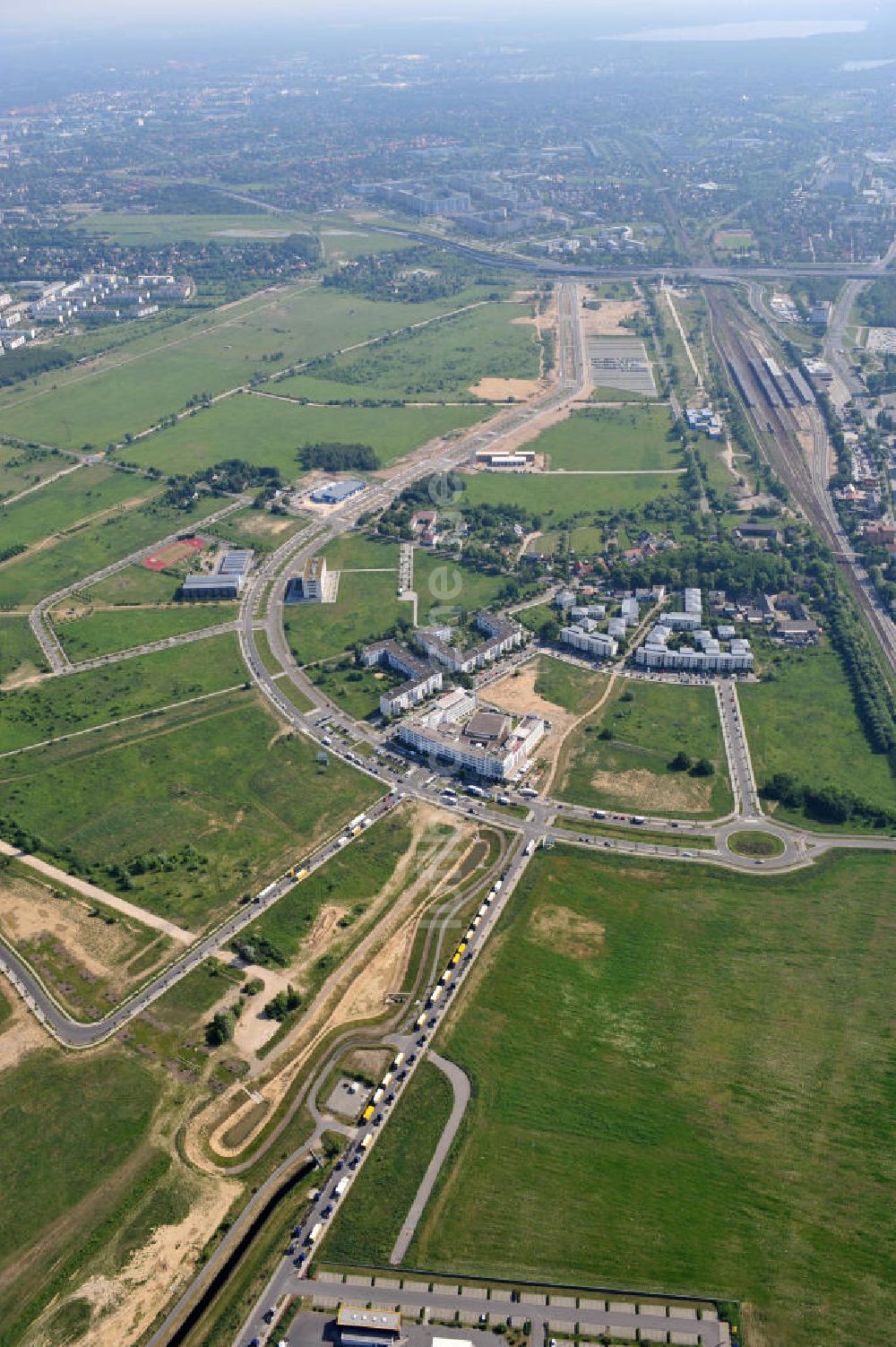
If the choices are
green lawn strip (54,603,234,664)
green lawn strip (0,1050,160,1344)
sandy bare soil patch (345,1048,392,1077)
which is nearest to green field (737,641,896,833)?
sandy bare soil patch (345,1048,392,1077)

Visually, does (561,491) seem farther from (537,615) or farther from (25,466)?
(25,466)

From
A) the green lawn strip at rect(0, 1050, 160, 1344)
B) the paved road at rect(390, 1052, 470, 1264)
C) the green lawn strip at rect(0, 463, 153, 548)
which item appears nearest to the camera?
the green lawn strip at rect(0, 1050, 160, 1344)

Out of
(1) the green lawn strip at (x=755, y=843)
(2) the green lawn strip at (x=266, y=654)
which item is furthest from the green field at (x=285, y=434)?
(1) the green lawn strip at (x=755, y=843)

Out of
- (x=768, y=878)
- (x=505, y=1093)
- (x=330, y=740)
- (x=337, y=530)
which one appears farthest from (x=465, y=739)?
(x=337, y=530)

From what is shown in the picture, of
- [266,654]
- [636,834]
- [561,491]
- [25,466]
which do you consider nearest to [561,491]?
[561,491]

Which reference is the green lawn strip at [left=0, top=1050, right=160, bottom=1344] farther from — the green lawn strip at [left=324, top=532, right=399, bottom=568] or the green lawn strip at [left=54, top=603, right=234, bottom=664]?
the green lawn strip at [left=324, top=532, right=399, bottom=568]

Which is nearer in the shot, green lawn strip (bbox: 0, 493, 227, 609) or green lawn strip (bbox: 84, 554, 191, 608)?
green lawn strip (bbox: 84, 554, 191, 608)

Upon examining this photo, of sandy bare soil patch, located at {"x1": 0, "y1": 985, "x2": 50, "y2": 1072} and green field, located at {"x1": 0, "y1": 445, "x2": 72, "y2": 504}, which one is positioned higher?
green field, located at {"x1": 0, "y1": 445, "x2": 72, "y2": 504}

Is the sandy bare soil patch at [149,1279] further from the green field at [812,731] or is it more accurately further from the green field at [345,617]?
the green field at [345,617]
